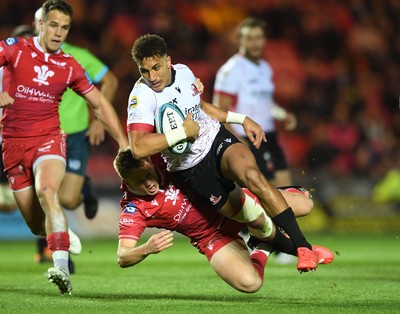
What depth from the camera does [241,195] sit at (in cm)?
782

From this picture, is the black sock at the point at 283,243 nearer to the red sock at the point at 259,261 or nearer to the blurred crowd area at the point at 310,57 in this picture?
the red sock at the point at 259,261

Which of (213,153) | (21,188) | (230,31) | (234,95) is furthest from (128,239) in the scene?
(230,31)

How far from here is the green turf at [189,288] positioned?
23.2 ft

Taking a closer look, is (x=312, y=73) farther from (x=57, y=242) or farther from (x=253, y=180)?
(x=253, y=180)

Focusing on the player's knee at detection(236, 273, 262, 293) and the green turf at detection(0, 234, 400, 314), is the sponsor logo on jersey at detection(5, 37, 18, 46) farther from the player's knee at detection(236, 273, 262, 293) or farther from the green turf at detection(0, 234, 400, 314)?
the player's knee at detection(236, 273, 262, 293)

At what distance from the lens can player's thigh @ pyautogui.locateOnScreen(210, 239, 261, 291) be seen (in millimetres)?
7598

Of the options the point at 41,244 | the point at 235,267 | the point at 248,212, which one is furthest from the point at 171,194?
the point at 41,244

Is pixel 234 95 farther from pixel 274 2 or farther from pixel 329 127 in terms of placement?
pixel 274 2

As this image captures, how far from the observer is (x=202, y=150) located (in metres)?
7.64

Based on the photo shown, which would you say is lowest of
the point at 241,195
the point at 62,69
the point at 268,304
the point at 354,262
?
the point at 354,262

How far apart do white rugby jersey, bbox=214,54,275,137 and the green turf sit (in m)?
1.85

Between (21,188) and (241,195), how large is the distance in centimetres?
215

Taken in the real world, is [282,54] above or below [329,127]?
above


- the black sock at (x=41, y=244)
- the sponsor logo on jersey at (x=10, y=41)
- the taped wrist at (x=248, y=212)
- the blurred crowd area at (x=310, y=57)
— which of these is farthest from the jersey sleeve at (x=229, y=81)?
the blurred crowd area at (x=310, y=57)
